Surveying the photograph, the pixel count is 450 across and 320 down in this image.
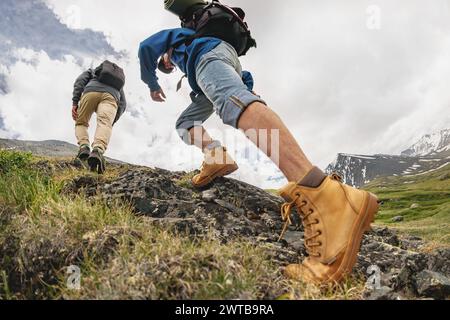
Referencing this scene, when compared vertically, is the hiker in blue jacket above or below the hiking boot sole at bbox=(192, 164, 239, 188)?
above

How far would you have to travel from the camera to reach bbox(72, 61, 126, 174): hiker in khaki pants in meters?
9.57

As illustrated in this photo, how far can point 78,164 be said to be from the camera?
8945 mm

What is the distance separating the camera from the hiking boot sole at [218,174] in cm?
630

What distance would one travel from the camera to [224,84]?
14.3ft

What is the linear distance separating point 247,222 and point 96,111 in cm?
649

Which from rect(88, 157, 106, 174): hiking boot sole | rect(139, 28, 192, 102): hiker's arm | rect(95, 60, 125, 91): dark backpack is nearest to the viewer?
rect(139, 28, 192, 102): hiker's arm

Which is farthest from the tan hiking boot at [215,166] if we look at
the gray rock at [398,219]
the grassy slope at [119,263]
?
the gray rock at [398,219]

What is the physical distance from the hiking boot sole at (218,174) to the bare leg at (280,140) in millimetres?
2189

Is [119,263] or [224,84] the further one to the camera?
[224,84]

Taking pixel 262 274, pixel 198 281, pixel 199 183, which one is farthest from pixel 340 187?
pixel 199 183

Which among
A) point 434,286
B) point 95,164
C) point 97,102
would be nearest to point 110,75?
point 97,102

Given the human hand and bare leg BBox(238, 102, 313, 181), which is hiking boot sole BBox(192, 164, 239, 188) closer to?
bare leg BBox(238, 102, 313, 181)

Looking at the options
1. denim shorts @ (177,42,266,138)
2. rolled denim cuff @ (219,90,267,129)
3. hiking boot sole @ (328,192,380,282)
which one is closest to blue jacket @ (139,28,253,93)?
denim shorts @ (177,42,266,138)

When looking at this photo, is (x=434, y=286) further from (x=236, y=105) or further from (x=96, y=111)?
(x=96, y=111)
